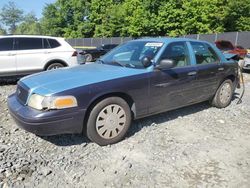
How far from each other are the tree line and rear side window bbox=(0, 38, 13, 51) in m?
27.6

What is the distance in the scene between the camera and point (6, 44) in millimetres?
8547

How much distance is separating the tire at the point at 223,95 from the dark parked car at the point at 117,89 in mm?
281

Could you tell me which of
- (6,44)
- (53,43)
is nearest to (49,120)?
(6,44)

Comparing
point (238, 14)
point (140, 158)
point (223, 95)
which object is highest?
point (238, 14)

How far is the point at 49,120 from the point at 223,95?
13.4 ft

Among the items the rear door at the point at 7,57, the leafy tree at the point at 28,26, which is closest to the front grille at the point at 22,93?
the rear door at the point at 7,57

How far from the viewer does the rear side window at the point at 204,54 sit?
215 inches

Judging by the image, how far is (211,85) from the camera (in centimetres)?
579

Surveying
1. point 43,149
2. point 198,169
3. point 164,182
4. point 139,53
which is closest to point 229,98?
point 139,53

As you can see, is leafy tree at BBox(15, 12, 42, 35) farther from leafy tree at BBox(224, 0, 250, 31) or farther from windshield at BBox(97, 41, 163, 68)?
windshield at BBox(97, 41, 163, 68)

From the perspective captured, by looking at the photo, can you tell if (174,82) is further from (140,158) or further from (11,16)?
(11,16)

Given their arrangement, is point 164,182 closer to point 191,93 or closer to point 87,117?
point 87,117

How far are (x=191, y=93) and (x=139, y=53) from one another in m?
1.28

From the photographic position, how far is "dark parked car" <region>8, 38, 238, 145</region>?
3.76 meters
